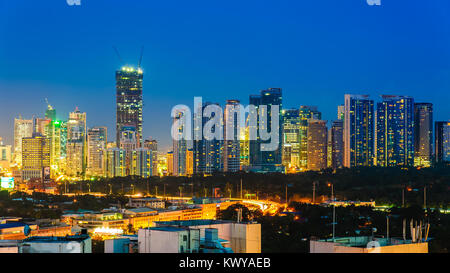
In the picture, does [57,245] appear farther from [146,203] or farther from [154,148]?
[154,148]

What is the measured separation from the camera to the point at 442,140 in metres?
21.6

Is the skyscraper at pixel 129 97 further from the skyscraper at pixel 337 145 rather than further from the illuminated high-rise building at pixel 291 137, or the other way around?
the skyscraper at pixel 337 145

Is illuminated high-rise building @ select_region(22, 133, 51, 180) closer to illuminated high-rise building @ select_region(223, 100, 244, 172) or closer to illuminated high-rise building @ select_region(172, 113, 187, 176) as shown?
illuminated high-rise building @ select_region(172, 113, 187, 176)

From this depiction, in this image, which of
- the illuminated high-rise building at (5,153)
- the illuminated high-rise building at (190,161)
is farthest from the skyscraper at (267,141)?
the illuminated high-rise building at (5,153)

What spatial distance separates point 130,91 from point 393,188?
869 inches

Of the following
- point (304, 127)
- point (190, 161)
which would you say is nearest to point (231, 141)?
point (190, 161)

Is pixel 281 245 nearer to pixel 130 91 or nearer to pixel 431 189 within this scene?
pixel 431 189

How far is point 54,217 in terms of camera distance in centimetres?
1155

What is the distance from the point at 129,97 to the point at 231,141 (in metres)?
11.6

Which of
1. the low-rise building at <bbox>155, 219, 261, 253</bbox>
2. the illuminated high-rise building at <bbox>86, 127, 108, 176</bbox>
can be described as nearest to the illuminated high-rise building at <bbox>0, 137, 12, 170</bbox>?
the illuminated high-rise building at <bbox>86, 127, 108, 176</bbox>

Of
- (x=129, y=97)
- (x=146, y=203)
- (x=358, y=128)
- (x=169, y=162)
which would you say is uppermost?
(x=129, y=97)

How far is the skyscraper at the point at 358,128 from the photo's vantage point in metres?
23.6
